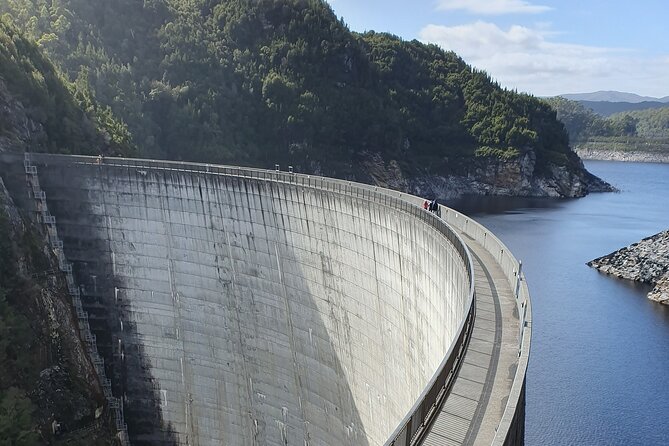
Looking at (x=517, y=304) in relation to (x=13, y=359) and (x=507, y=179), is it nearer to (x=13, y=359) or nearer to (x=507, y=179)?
(x=13, y=359)

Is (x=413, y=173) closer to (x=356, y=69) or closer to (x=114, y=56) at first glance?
(x=356, y=69)

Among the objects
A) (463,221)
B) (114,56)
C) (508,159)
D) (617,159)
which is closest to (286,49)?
(114,56)

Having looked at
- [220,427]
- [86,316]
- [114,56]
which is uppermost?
[114,56]

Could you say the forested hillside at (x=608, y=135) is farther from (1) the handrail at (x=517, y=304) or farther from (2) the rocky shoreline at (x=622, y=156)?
(1) the handrail at (x=517, y=304)

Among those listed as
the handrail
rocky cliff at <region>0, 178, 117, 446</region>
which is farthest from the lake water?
rocky cliff at <region>0, 178, 117, 446</region>

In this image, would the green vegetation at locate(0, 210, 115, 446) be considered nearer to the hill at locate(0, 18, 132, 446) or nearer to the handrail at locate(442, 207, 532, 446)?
the hill at locate(0, 18, 132, 446)

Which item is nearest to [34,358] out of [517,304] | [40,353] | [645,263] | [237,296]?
[40,353]
